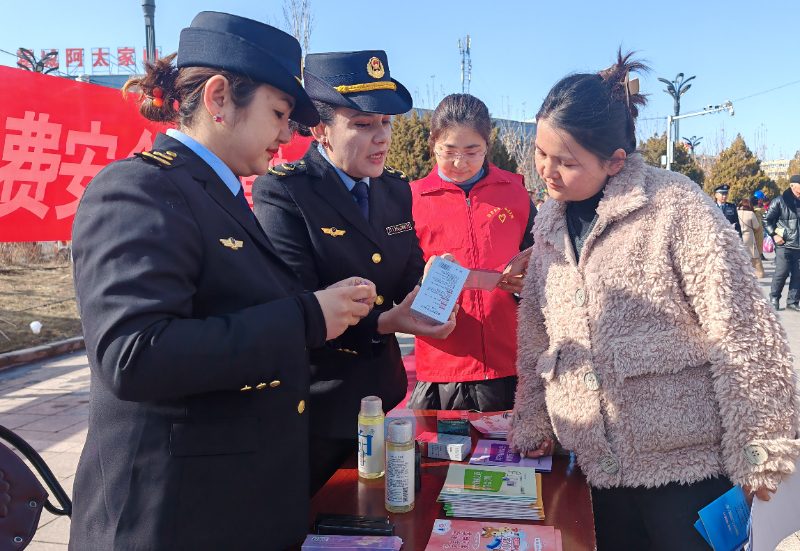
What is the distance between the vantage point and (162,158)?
1139 millimetres

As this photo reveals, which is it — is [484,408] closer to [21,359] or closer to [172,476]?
[172,476]

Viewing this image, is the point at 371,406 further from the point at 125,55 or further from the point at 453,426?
the point at 125,55

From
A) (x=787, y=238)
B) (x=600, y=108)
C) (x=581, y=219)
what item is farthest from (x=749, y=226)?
(x=600, y=108)

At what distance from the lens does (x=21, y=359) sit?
6.41 metres

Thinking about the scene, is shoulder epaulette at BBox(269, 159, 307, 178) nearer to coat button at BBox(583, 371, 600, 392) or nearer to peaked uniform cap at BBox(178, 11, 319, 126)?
peaked uniform cap at BBox(178, 11, 319, 126)

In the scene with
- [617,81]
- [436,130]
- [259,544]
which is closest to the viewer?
[259,544]

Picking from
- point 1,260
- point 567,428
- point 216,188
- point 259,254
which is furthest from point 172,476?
point 1,260

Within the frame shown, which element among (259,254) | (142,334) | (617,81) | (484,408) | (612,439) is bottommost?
(484,408)

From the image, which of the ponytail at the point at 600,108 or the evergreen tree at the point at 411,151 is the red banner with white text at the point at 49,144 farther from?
the evergreen tree at the point at 411,151

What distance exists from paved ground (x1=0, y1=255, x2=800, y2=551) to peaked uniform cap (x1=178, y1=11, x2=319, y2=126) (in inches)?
103

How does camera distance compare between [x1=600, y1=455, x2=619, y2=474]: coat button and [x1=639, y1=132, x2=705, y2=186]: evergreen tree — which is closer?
[x1=600, y1=455, x2=619, y2=474]: coat button

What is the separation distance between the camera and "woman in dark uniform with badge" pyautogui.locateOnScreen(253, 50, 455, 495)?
6.06 ft

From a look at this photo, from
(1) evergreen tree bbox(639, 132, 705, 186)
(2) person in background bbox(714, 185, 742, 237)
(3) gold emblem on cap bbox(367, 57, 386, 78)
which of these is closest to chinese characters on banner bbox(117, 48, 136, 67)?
(1) evergreen tree bbox(639, 132, 705, 186)

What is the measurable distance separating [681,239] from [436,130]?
4.84ft
